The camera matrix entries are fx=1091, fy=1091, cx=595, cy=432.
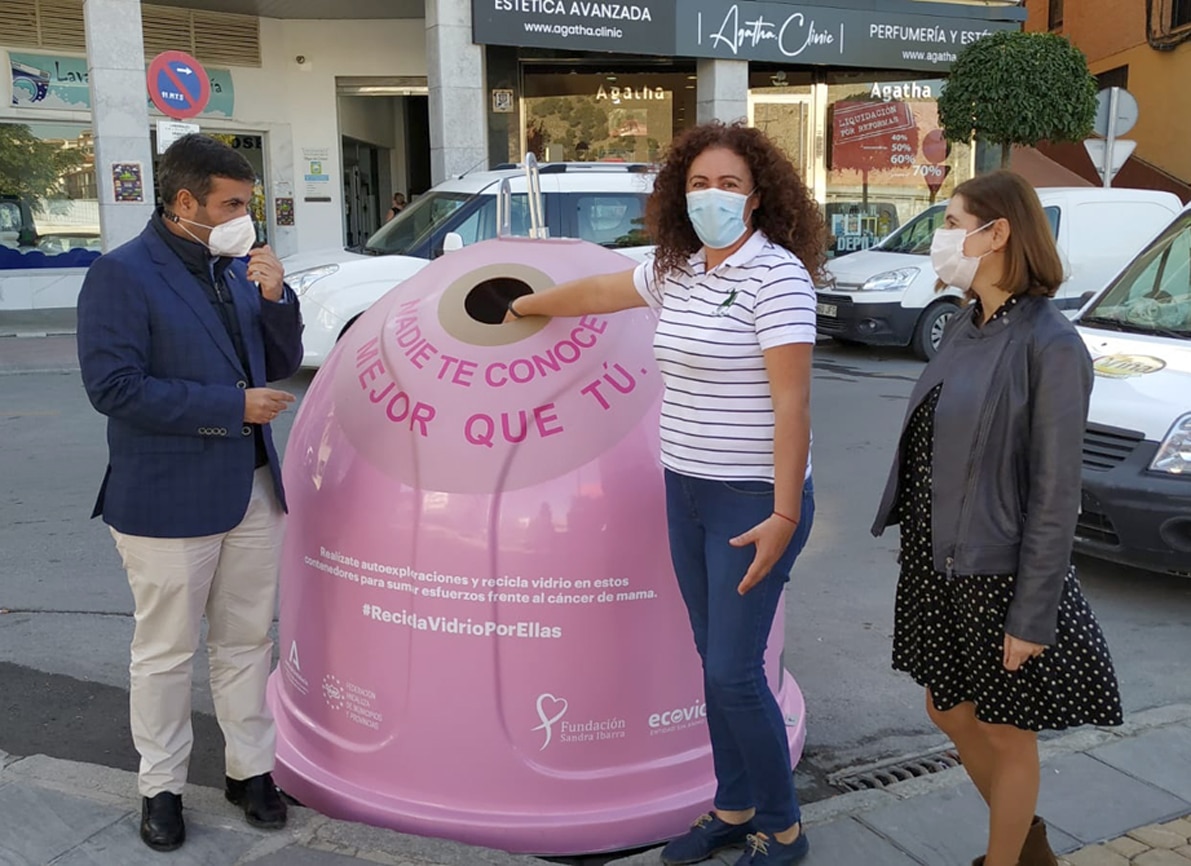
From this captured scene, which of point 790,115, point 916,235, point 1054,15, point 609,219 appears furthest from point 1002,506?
point 1054,15

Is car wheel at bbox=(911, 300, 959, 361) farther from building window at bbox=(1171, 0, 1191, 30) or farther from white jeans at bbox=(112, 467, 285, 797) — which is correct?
building window at bbox=(1171, 0, 1191, 30)

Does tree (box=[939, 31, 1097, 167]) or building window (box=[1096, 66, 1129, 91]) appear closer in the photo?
tree (box=[939, 31, 1097, 167])

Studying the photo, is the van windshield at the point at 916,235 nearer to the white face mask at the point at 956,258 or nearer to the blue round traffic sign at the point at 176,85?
the blue round traffic sign at the point at 176,85

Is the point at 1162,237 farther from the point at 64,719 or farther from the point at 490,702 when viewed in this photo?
the point at 64,719

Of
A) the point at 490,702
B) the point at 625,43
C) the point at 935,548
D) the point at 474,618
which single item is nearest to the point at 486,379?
the point at 474,618

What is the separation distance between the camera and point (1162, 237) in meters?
6.14

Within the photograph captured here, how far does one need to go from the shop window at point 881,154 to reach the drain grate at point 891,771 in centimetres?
1646

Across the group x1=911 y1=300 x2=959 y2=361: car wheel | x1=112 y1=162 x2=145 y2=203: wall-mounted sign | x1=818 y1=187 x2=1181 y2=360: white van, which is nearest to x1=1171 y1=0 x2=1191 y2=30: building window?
x1=818 y1=187 x2=1181 y2=360: white van

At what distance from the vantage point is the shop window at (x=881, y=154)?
19.6 meters

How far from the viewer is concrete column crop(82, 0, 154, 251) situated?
13.5 meters

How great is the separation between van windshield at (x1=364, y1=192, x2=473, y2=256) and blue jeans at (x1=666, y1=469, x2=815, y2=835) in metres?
8.09

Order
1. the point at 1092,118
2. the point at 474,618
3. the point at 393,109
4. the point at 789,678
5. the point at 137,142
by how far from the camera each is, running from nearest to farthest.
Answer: the point at 474,618, the point at 789,678, the point at 137,142, the point at 1092,118, the point at 393,109

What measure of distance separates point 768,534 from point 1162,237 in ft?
15.7

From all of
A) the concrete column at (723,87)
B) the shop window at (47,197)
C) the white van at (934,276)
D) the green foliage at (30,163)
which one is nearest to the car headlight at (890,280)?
the white van at (934,276)
